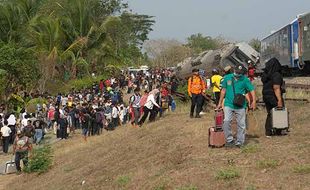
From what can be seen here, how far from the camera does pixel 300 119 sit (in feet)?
42.3

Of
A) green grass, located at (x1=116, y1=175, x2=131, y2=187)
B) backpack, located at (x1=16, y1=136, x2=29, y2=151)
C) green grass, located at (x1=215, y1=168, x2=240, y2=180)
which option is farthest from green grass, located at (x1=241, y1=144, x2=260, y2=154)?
backpack, located at (x1=16, y1=136, x2=29, y2=151)

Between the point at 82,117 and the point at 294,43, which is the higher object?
the point at 294,43

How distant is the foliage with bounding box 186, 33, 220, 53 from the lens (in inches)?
3270

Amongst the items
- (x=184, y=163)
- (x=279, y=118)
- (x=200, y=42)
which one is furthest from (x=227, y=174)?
(x=200, y=42)

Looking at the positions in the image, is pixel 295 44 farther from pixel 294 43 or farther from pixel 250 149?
pixel 250 149

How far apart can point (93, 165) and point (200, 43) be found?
72391mm

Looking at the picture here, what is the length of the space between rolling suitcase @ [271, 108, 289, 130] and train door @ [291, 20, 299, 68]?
14.4 m

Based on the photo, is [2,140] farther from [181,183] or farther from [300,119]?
[181,183]

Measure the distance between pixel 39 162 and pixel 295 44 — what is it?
44.6ft

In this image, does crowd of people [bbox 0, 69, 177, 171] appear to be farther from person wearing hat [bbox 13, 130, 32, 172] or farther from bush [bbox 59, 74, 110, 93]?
bush [bbox 59, 74, 110, 93]

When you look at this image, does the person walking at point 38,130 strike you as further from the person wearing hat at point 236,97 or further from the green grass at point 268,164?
the green grass at point 268,164

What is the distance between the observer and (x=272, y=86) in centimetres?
1060

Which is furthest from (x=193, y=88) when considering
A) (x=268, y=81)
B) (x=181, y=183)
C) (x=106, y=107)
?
(x=106, y=107)

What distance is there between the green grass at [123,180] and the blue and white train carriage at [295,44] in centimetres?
1451
